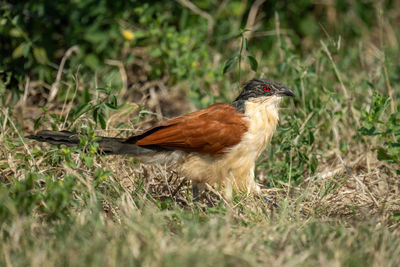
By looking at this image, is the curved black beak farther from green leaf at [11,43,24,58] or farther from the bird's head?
green leaf at [11,43,24,58]

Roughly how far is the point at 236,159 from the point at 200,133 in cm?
30

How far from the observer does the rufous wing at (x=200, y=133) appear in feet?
11.3

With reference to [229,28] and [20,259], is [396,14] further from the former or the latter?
[20,259]

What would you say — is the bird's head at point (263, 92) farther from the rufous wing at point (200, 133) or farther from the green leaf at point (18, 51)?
the green leaf at point (18, 51)

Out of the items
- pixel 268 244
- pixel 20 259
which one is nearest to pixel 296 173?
pixel 268 244

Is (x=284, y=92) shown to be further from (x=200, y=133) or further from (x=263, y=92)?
(x=200, y=133)

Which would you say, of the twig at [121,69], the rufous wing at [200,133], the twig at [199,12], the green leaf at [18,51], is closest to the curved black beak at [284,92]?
the rufous wing at [200,133]

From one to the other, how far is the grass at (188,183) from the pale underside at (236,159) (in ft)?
0.39

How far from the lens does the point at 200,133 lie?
11.3ft

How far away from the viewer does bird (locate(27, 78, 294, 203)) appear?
11.3 ft

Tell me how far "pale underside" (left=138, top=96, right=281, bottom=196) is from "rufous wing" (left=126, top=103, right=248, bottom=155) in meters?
0.06

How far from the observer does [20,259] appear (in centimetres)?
232

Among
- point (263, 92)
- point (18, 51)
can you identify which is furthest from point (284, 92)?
point (18, 51)

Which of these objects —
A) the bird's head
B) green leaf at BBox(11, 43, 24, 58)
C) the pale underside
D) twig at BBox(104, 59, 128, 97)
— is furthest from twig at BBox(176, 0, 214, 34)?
the pale underside
